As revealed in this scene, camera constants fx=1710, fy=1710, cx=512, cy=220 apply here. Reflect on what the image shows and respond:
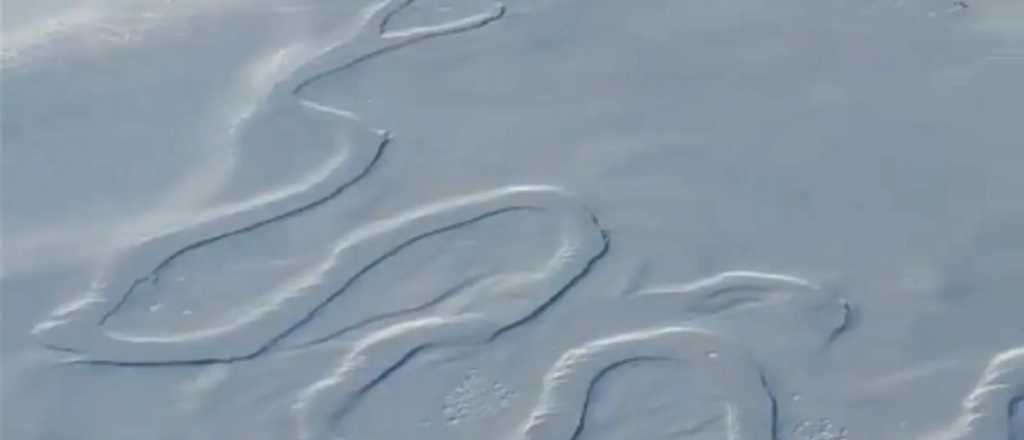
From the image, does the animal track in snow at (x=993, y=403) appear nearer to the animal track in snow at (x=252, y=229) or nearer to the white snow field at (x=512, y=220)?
the white snow field at (x=512, y=220)

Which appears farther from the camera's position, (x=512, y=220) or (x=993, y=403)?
(x=512, y=220)

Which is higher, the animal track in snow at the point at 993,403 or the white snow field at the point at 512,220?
the white snow field at the point at 512,220

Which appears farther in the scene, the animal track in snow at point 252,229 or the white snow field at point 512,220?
the animal track in snow at point 252,229

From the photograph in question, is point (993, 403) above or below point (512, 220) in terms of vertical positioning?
below

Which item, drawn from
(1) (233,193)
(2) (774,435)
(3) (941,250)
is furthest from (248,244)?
(3) (941,250)

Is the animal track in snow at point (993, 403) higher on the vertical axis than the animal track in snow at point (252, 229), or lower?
lower

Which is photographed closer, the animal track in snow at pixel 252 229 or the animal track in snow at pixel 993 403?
the animal track in snow at pixel 993 403

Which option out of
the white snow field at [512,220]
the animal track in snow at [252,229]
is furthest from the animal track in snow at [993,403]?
the animal track in snow at [252,229]

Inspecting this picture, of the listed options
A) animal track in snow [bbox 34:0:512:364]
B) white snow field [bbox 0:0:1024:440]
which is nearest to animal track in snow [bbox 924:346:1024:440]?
white snow field [bbox 0:0:1024:440]

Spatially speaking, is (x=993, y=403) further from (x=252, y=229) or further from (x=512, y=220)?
(x=252, y=229)

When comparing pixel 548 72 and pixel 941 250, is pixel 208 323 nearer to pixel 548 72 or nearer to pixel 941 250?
pixel 548 72

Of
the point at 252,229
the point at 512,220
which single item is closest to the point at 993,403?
the point at 512,220
